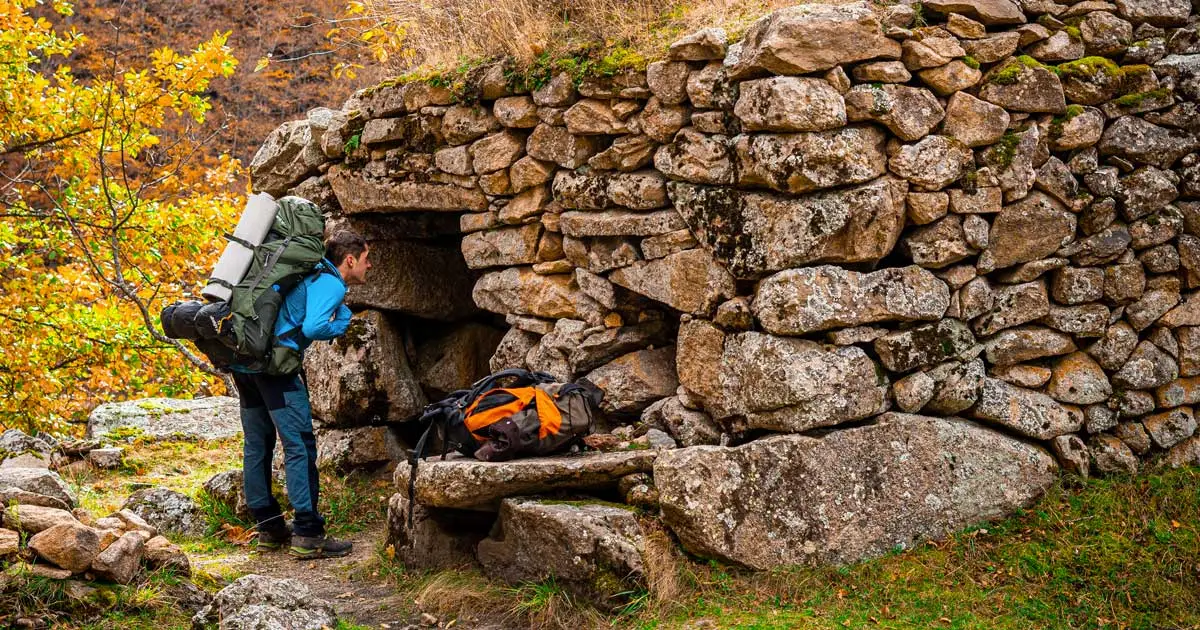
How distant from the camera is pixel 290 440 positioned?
6.18 metres

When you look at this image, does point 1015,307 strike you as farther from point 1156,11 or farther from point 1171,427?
point 1156,11

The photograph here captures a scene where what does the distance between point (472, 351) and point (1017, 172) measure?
4545 millimetres

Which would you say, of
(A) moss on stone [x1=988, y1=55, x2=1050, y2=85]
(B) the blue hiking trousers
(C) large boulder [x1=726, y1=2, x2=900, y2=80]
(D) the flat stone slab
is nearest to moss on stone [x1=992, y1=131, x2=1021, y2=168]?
(A) moss on stone [x1=988, y1=55, x2=1050, y2=85]

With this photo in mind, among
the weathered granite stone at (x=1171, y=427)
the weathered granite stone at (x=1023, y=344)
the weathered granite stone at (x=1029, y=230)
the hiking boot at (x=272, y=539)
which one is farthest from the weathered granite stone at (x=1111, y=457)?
the hiking boot at (x=272, y=539)

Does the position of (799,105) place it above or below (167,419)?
above

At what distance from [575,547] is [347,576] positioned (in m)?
1.73

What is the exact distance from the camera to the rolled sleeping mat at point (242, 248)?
586 cm

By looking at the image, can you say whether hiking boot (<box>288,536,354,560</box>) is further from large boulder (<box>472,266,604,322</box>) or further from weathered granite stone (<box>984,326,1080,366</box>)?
weathered granite stone (<box>984,326,1080,366</box>)

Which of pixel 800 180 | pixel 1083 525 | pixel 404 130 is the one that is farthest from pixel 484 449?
pixel 1083 525

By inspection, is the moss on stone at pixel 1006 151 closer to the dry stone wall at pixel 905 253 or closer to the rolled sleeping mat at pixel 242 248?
the dry stone wall at pixel 905 253

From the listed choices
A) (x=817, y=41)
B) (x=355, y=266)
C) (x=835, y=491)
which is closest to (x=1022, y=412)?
(x=835, y=491)

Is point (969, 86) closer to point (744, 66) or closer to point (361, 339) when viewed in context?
point (744, 66)

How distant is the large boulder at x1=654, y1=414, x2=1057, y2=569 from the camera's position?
16.4ft

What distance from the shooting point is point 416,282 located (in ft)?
26.0
